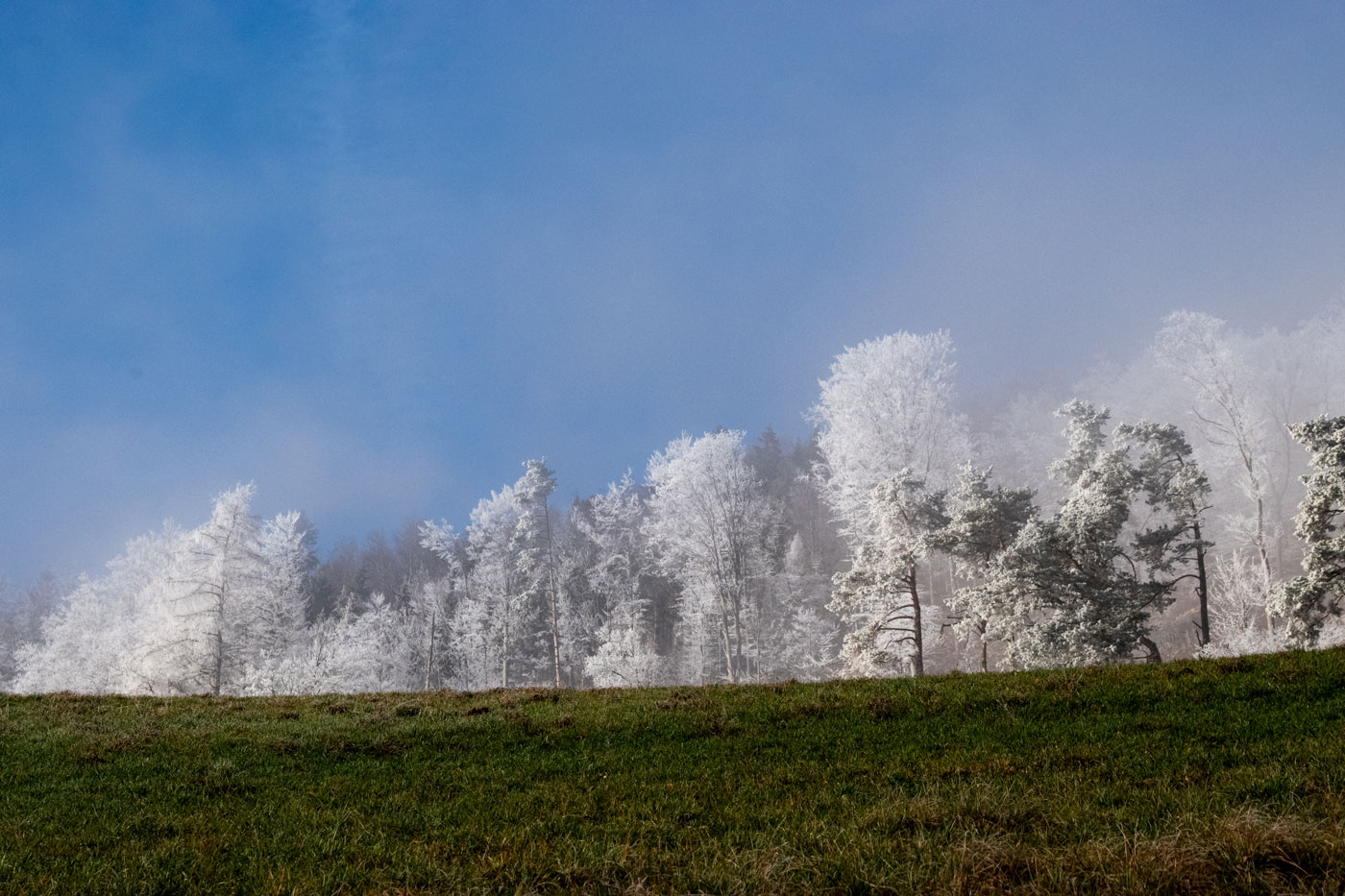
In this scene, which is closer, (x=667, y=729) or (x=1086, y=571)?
(x=667, y=729)

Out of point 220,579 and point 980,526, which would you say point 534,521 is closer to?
point 220,579

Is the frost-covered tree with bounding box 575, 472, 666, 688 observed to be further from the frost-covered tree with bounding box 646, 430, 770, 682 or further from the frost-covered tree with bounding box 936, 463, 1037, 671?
the frost-covered tree with bounding box 936, 463, 1037, 671

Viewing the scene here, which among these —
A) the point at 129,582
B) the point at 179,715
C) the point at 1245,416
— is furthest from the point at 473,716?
the point at 129,582

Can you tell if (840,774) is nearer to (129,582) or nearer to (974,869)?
(974,869)

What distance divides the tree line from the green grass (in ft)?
55.8

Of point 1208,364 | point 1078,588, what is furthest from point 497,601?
point 1208,364

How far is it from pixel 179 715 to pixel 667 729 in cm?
1129

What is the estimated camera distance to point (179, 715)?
54.2ft

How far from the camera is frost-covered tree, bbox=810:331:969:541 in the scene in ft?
170

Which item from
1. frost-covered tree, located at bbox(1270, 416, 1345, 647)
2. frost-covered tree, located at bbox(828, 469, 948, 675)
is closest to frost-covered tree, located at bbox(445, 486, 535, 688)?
frost-covered tree, located at bbox(828, 469, 948, 675)

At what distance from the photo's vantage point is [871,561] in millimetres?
38094

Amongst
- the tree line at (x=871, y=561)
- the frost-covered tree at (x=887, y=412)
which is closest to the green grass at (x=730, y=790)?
the tree line at (x=871, y=561)

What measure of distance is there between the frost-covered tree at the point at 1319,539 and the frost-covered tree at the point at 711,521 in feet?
110

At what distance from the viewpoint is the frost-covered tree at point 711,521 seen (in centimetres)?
5659
